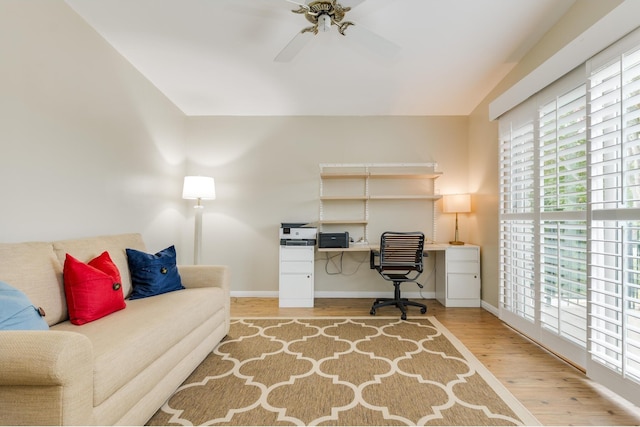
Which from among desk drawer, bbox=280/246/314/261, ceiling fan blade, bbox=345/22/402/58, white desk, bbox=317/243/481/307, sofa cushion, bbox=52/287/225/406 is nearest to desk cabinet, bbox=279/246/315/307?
desk drawer, bbox=280/246/314/261

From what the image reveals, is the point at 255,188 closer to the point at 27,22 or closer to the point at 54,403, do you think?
the point at 27,22

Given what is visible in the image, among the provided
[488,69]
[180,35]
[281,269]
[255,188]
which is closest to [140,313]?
[281,269]

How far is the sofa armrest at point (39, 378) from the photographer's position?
35.9 inches

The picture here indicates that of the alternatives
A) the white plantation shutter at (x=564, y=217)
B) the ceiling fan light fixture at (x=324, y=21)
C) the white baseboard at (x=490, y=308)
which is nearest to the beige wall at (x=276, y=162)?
the white baseboard at (x=490, y=308)

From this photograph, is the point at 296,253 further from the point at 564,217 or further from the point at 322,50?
the point at 564,217

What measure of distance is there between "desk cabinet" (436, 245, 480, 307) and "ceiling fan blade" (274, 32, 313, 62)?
2.68 metres

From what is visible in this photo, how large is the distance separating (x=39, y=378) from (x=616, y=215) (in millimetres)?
2751

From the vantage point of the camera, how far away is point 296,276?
3.42m

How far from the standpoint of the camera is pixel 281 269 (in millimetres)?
3416

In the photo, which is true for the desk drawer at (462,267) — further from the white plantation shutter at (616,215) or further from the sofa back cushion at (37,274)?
the sofa back cushion at (37,274)

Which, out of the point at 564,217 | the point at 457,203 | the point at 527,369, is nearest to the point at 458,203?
the point at 457,203

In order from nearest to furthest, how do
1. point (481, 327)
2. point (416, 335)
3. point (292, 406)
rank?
point (292, 406) → point (416, 335) → point (481, 327)

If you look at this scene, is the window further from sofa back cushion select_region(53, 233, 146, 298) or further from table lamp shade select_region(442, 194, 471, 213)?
sofa back cushion select_region(53, 233, 146, 298)

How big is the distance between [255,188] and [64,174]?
213 cm
